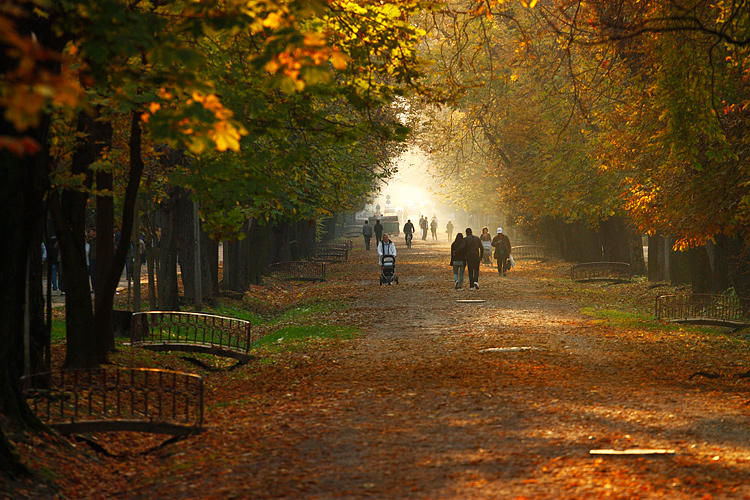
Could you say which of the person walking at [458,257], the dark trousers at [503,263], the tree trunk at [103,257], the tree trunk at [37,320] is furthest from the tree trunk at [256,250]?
the tree trunk at [37,320]

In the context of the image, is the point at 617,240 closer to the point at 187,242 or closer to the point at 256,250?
the point at 256,250

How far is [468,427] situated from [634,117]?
10.9 meters

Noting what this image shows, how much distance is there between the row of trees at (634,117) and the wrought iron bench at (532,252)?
11568mm

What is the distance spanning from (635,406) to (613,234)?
25460 millimetres

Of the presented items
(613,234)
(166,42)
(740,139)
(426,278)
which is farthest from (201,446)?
(613,234)

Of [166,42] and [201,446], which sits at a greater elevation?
[166,42]

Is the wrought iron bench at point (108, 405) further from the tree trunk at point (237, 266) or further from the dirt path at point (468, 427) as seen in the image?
the tree trunk at point (237, 266)

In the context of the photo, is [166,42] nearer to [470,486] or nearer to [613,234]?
[470,486]

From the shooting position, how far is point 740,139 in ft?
44.5

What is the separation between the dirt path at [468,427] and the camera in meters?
6.05

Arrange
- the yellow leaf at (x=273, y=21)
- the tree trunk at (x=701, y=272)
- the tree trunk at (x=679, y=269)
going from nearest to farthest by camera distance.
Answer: the yellow leaf at (x=273, y=21)
the tree trunk at (x=701, y=272)
the tree trunk at (x=679, y=269)

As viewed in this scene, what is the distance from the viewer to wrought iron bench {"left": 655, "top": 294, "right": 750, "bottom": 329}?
16.1 m

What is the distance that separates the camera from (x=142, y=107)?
848cm

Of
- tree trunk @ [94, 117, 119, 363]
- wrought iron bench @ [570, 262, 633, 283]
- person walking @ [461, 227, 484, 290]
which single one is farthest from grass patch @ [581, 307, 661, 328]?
tree trunk @ [94, 117, 119, 363]
